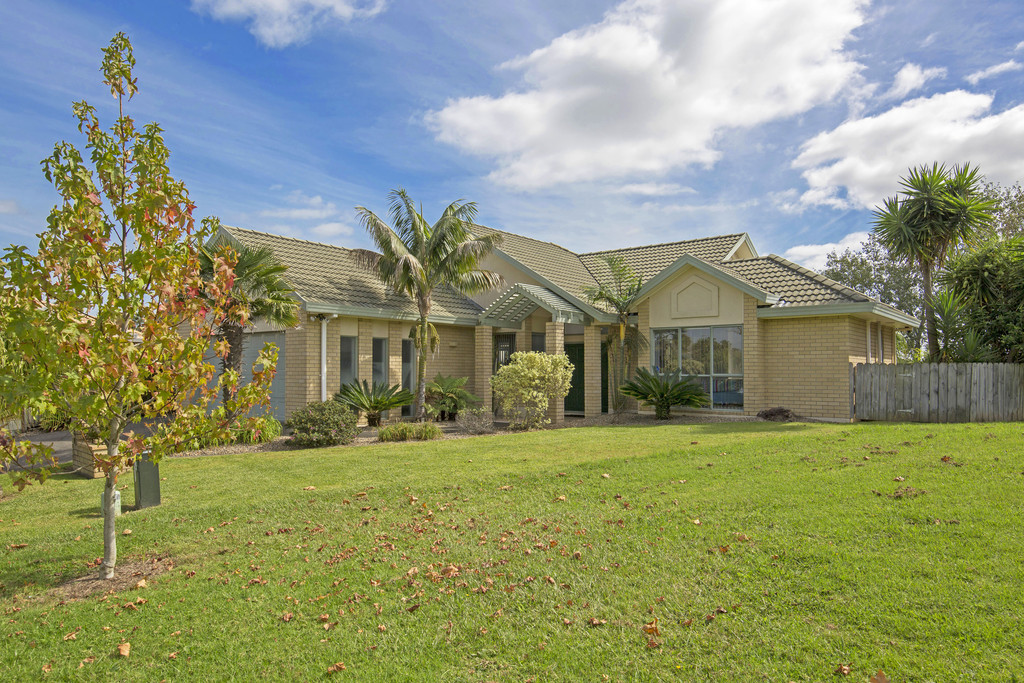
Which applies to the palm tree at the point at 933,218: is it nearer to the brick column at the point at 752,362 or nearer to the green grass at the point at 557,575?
the brick column at the point at 752,362

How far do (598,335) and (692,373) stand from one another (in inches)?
119

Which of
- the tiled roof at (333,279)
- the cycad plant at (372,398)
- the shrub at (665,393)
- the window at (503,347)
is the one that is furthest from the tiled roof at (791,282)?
the cycad plant at (372,398)

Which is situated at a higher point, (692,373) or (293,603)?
(692,373)

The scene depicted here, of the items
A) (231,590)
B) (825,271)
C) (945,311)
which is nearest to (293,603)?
(231,590)

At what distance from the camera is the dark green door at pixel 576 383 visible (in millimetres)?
21703

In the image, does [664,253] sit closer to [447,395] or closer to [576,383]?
[576,383]

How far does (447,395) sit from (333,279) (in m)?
4.68

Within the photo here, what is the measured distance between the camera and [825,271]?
4797 centimetres

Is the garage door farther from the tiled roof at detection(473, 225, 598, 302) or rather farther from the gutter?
the gutter

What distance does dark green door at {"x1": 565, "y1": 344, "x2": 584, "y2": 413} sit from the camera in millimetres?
21703

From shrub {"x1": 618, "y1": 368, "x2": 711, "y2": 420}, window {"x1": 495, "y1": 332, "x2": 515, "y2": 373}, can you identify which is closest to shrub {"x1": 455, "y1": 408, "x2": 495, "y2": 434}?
window {"x1": 495, "y1": 332, "x2": 515, "y2": 373}

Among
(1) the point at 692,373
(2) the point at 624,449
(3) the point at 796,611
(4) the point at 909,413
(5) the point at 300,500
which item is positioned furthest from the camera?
(1) the point at 692,373

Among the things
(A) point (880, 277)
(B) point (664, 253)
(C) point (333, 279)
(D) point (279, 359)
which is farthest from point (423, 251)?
(A) point (880, 277)

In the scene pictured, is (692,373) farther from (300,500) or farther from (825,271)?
(825,271)
